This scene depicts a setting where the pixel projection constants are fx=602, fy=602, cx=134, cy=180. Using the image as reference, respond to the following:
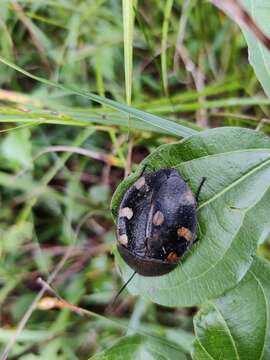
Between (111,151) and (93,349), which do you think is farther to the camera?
(111,151)

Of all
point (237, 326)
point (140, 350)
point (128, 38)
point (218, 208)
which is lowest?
point (140, 350)

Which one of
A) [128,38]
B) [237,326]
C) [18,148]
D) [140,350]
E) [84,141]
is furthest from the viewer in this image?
[84,141]

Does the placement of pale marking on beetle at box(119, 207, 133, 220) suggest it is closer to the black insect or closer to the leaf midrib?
the black insect

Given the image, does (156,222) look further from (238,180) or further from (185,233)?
(238,180)

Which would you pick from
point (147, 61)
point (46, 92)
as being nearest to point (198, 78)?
point (147, 61)

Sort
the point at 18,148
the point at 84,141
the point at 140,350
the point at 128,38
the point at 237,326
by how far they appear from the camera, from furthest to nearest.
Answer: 1. the point at 84,141
2. the point at 18,148
3. the point at 128,38
4. the point at 140,350
5. the point at 237,326

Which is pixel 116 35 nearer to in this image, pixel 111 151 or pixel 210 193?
pixel 111 151

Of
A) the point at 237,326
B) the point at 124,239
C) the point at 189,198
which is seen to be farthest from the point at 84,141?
the point at 237,326
